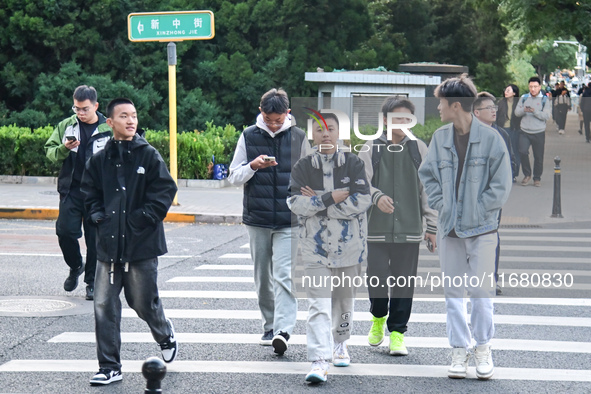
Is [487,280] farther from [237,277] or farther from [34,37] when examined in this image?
[34,37]

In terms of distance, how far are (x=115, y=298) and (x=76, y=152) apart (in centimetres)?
286

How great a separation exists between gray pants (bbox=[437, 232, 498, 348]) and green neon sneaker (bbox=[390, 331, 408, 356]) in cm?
62

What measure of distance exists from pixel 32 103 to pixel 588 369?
24.7m

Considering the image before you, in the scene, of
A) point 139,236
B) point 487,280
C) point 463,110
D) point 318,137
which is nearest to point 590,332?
point 487,280

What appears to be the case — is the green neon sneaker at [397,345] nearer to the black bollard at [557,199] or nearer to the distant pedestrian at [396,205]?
the distant pedestrian at [396,205]

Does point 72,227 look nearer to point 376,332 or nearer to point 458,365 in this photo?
point 376,332

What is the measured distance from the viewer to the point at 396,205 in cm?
658

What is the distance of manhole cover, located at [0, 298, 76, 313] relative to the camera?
8.32 meters

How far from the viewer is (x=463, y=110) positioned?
6.09 meters

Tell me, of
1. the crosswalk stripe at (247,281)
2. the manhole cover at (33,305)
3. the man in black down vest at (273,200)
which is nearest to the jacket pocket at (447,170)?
the man in black down vest at (273,200)

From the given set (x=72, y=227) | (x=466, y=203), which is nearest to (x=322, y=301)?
(x=466, y=203)

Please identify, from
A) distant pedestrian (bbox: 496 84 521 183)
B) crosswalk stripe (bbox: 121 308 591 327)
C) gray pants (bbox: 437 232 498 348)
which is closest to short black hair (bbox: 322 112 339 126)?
gray pants (bbox: 437 232 498 348)

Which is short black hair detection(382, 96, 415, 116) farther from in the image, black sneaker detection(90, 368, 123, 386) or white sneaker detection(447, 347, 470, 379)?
black sneaker detection(90, 368, 123, 386)

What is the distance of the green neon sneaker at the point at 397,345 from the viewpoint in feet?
22.1
